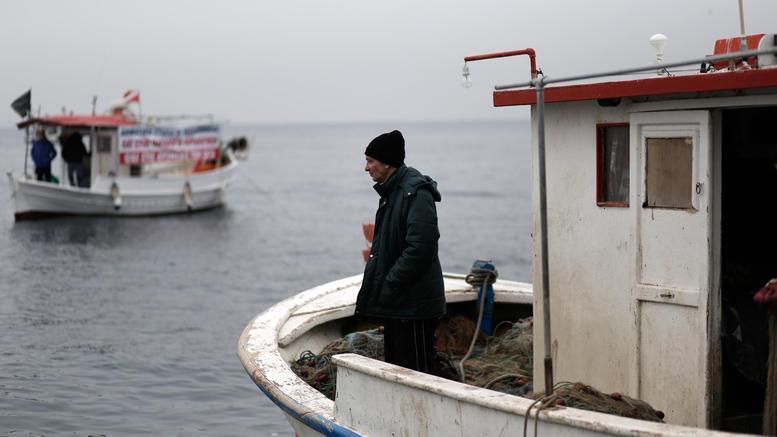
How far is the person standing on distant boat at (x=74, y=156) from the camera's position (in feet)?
90.2

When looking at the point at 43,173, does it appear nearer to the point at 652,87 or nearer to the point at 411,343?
the point at 411,343

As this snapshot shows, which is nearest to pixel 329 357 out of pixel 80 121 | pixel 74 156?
pixel 74 156

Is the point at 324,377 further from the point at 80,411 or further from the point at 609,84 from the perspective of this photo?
the point at 80,411

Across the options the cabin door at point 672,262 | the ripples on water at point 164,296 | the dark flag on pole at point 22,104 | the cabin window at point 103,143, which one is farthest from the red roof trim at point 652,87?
the cabin window at point 103,143

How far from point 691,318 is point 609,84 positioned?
125 centimetres

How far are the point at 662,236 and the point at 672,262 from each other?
0.14 meters

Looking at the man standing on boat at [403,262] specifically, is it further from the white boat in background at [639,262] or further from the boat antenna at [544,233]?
the boat antenna at [544,233]

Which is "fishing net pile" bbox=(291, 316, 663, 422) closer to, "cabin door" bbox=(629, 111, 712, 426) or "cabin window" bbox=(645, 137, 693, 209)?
"cabin door" bbox=(629, 111, 712, 426)

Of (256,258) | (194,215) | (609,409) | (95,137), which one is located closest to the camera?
(609,409)

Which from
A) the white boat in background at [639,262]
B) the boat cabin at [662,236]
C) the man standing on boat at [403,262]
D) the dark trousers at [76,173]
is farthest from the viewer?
the dark trousers at [76,173]

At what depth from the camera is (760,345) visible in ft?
18.4

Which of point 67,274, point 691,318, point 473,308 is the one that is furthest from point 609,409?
point 67,274

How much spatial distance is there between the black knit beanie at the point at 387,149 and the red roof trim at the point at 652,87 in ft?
2.40

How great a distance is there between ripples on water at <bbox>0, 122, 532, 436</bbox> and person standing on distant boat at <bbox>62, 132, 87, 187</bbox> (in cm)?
130
